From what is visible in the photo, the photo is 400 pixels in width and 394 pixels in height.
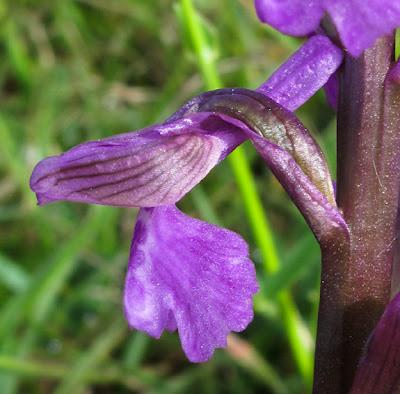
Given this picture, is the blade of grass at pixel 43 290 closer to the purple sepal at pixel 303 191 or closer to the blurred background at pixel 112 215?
the blurred background at pixel 112 215

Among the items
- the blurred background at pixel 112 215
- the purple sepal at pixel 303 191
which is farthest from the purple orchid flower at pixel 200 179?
the blurred background at pixel 112 215

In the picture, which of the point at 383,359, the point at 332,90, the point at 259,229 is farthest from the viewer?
the point at 259,229

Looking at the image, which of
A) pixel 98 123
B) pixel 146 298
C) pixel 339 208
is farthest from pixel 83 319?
pixel 339 208

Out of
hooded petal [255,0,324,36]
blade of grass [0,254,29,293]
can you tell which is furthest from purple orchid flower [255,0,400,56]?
blade of grass [0,254,29,293]

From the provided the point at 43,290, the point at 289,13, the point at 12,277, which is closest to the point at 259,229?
the point at 43,290

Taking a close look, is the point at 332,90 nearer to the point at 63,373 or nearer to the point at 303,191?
the point at 303,191
